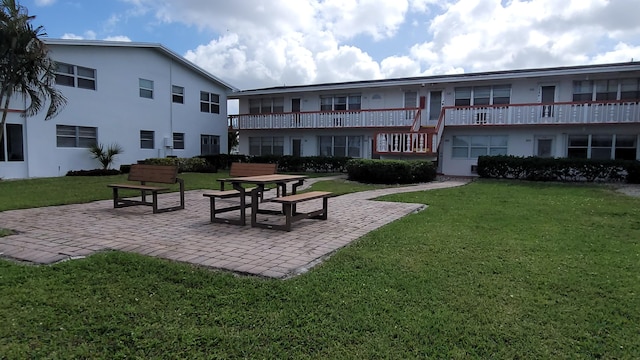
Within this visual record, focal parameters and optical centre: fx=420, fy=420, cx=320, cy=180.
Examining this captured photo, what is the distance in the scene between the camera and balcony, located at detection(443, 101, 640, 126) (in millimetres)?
17484

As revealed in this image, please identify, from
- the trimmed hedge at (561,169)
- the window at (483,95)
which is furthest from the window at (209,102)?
the trimmed hedge at (561,169)

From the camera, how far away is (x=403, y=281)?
421 centimetres

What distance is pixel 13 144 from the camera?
16.5 meters

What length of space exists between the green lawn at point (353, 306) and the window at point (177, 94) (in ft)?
66.2

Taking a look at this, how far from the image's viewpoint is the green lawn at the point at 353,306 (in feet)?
9.73

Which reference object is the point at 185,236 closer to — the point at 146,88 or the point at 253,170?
the point at 253,170

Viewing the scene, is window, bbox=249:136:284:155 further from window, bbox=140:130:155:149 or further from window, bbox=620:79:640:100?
window, bbox=620:79:640:100

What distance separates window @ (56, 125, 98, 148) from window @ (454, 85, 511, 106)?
58.1 ft

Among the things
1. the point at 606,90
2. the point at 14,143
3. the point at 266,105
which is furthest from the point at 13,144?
the point at 606,90

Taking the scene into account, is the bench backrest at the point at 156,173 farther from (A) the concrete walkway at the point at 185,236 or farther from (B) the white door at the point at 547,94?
(B) the white door at the point at 547,94

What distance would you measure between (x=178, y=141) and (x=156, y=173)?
15.8 m

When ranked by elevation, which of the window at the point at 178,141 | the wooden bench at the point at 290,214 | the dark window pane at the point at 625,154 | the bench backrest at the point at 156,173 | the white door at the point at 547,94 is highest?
the white door at the point at 547,94

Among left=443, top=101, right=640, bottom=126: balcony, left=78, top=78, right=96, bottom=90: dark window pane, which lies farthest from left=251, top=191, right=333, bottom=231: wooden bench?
left=78, top=78, right=96, bottom=90: dark window pane

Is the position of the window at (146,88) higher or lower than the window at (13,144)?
higher
